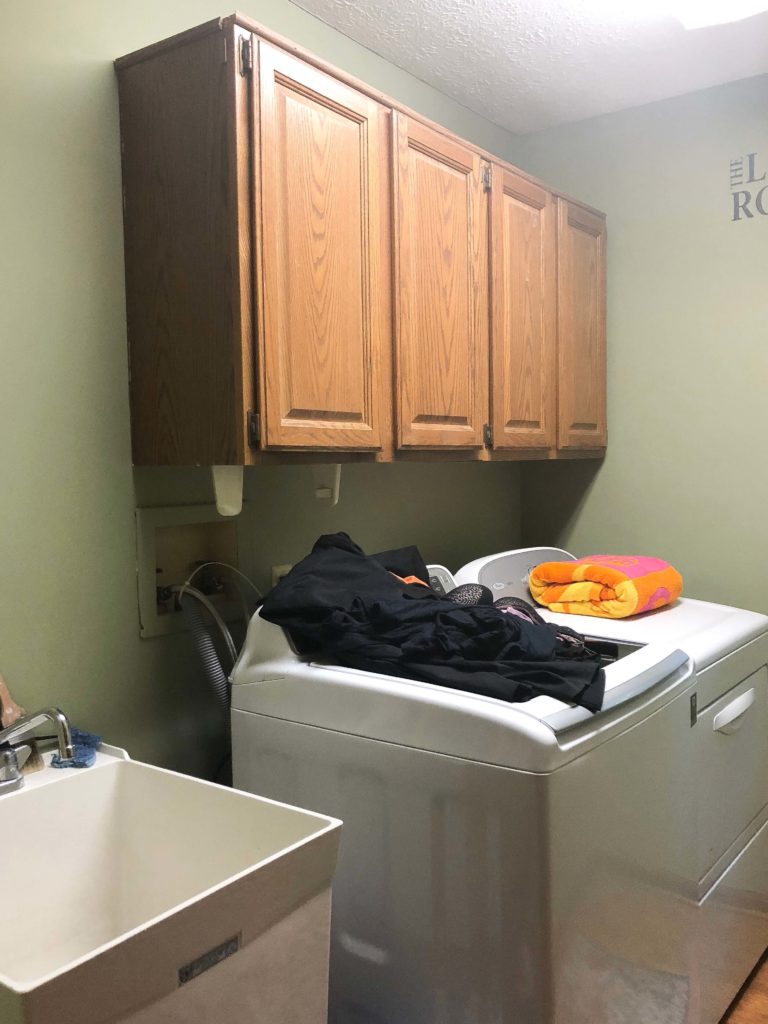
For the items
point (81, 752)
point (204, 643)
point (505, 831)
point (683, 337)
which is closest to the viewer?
point (505, 831)

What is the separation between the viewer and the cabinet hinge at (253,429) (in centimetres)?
146

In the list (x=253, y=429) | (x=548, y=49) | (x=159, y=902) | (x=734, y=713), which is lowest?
(x=159, y=902)

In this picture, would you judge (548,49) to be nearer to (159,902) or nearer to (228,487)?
(228,487)

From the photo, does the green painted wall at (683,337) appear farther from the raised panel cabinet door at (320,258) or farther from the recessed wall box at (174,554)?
the recessed wall box at (174,554)

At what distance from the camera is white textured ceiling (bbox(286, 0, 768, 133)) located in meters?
2.01

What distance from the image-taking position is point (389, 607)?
1561 millimetres

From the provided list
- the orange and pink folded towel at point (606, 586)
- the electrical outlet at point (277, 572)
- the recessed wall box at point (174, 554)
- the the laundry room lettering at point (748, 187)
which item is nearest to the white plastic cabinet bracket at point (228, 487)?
the recessed wall box at point (174, 554)

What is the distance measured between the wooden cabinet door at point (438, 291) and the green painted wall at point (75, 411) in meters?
0.49

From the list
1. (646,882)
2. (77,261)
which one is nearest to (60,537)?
(77,261)

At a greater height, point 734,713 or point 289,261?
point 289,261

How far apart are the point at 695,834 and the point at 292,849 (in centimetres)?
101

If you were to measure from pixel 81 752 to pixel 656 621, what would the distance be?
1348mm

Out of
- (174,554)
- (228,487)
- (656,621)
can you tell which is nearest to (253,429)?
(228,487)

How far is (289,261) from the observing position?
59.8 inches
